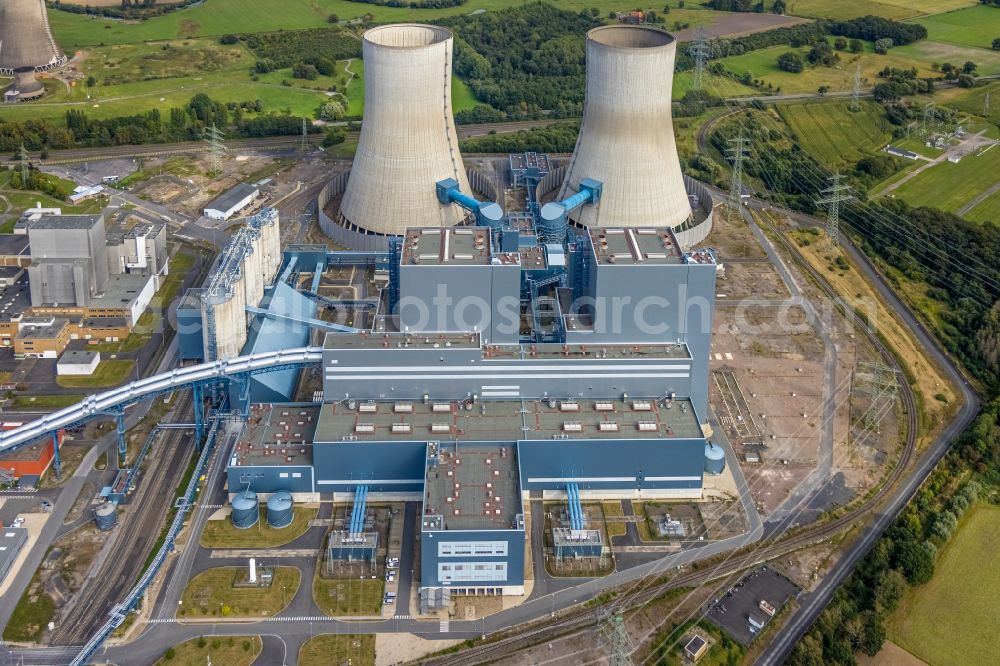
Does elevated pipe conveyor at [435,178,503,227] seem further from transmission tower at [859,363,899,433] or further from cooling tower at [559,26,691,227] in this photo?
transmission tower at [859,363,899,433]

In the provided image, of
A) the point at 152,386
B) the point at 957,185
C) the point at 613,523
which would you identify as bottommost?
the point at 613,523

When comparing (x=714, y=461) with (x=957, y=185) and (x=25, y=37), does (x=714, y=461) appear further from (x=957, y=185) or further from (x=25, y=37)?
(x=25, y=37)

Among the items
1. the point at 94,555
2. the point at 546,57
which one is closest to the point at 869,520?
the point at 94,555

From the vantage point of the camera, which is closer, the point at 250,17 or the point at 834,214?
the point at 834,214

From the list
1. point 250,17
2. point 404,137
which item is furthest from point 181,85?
point 404,137

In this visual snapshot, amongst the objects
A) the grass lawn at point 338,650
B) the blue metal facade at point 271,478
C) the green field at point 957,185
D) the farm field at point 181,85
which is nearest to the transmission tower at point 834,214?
the green field at point 957,185

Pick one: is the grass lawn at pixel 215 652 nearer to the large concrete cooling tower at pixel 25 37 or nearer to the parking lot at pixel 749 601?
the parking lot at pixel 749 601
